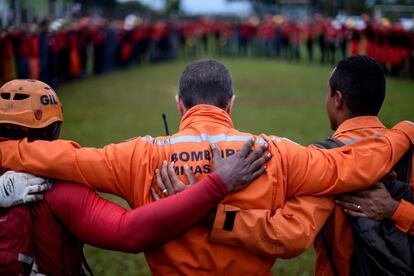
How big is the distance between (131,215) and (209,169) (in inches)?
14.2

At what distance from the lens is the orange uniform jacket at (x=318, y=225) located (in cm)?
216

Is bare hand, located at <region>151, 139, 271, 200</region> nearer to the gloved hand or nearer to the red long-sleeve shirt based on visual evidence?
the red long-sleeve shirt

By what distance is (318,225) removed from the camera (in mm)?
2281

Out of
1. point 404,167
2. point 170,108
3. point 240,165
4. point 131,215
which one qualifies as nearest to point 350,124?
point 404,167

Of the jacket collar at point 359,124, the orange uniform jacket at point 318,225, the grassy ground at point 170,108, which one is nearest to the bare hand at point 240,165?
the orange uniform jacket at point 318,225

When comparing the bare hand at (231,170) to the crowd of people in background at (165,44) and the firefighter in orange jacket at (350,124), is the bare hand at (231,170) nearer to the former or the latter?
the firefighter in orange jacket at (350,124)

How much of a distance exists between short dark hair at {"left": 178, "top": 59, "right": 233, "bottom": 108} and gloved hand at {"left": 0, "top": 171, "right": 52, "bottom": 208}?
0.70 m

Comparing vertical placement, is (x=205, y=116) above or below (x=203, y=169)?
above

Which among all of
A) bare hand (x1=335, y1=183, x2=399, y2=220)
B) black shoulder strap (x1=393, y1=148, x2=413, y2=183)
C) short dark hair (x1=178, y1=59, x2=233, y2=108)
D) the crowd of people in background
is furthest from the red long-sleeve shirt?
the crowd of people in background

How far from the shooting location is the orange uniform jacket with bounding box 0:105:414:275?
2.19m

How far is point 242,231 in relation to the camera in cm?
216

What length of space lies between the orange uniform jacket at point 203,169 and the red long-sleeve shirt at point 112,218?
8 centimetres

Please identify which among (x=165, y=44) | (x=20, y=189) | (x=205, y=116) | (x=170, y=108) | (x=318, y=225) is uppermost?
(x=205, y=116)

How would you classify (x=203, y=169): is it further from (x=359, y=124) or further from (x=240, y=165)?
(x=359, y=124)
